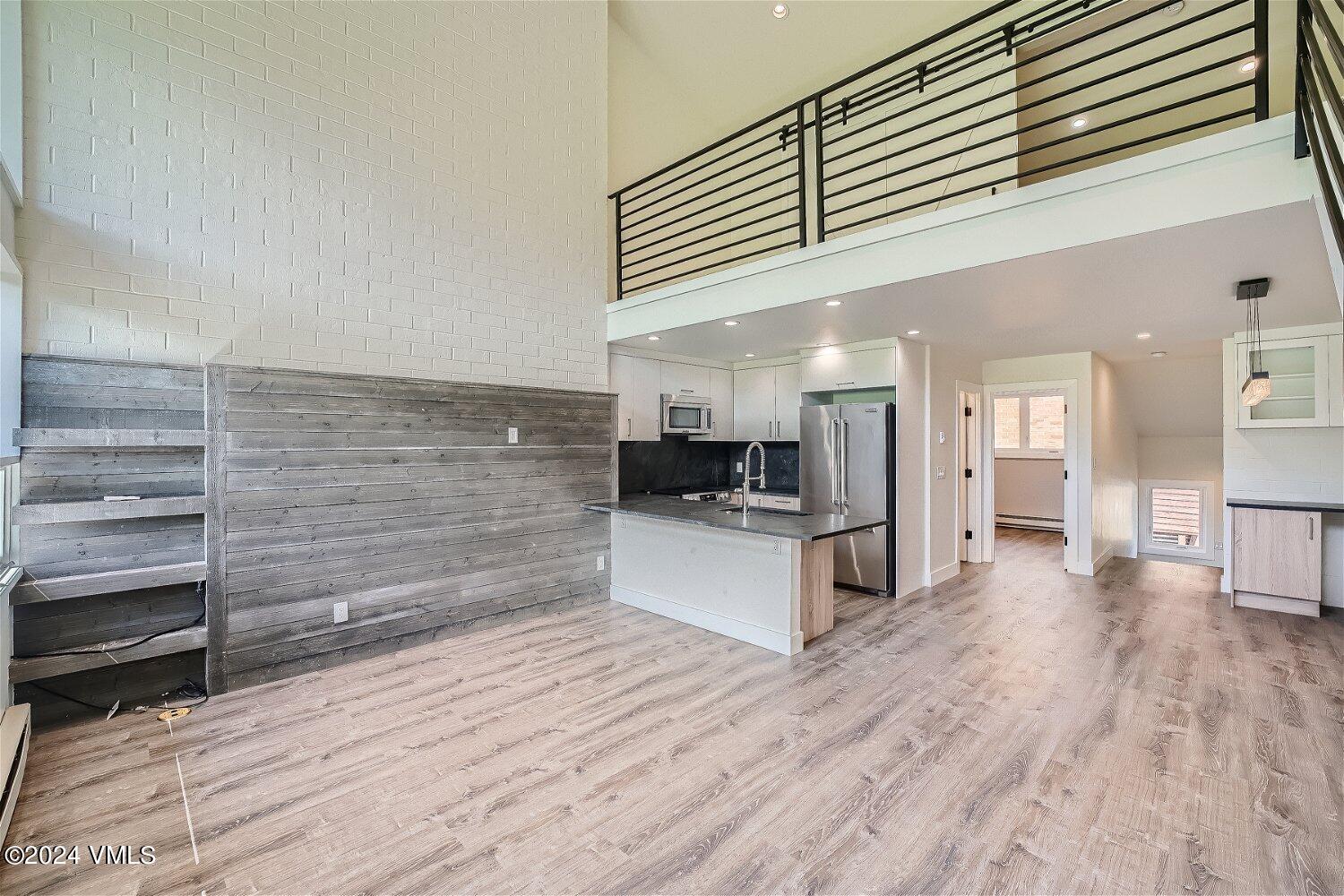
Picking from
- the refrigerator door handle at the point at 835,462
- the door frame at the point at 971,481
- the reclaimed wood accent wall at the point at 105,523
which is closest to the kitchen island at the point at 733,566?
the refrigerator door handle at the point at 835,462

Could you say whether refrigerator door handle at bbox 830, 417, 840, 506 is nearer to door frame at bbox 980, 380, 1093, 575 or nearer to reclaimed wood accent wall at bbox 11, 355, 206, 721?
door frame at bbox 980, 380, 1093, 575

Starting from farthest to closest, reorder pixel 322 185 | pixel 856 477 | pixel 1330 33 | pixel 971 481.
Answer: pixel 971 481 < pixel 856 477 < pixel 322 185 < pixel 1330 33

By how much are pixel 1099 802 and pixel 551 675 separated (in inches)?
104

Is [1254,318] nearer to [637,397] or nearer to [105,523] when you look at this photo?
[637,397]

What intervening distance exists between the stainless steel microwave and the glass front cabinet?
4.30 m

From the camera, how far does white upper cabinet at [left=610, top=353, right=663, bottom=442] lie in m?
5.17

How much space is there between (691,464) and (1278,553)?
197 inches

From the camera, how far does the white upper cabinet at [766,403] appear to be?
5867 mm

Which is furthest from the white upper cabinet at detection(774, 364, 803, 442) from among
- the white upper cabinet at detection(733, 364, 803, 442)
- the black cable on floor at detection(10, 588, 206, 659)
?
the black cable on floor at detection(10, 588, 206, 659)

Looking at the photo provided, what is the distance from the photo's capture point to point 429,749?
2.62 meters

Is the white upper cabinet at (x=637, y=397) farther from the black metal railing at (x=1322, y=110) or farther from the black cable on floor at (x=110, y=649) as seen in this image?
the black metal railing at (x=1322, y=110)

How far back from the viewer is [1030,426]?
332 inches

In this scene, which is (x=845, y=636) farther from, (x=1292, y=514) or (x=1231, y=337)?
(x=1231, y=337)

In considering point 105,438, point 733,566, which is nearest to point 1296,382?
point 733,566
